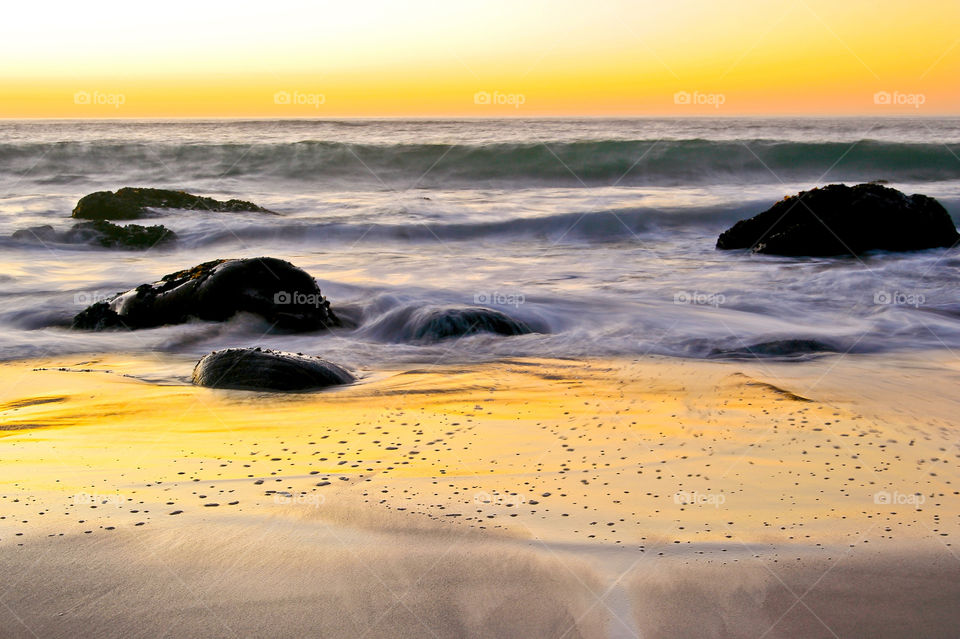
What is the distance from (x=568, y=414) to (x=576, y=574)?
6.90 ft

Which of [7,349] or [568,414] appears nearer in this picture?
[568,414]

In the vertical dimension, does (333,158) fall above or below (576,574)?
above

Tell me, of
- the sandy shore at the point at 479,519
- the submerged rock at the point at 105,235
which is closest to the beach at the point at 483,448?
the sandy shore at the point at 479,519

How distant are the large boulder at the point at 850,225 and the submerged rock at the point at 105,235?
1010 centimetres

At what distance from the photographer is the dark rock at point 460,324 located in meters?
7.90

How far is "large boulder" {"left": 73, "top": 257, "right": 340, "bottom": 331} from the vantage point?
26.6 feet

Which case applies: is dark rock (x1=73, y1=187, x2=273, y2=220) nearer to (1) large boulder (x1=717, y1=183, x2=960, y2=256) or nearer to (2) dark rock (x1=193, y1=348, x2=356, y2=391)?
(1) large boulder (x1=717, y1=183, x2=960, y2=256)

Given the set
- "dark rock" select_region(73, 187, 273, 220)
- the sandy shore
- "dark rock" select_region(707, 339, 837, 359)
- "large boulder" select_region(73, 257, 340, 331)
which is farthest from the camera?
"dark rock" select_region(73, 187, 273, 220)

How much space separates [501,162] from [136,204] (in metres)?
15.7

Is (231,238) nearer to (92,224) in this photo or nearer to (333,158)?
(92,224)

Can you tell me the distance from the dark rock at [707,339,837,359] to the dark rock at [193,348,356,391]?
3.33m

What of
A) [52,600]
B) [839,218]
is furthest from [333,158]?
[52,600]

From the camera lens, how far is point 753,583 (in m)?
2.54

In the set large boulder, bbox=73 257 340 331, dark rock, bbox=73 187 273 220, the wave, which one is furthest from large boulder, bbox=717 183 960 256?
the wave
